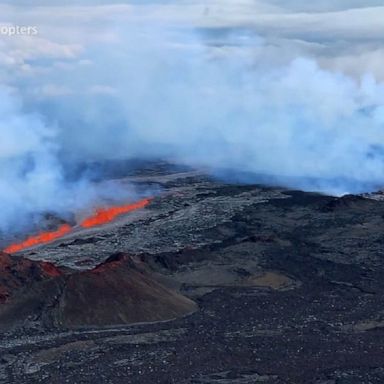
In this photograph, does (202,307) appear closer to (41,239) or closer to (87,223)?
(41,239)

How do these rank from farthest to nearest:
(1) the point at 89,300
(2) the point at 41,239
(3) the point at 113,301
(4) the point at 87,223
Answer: (4) the point at 87,223 → (2) the point at 41,239 → (3) the point at 113,301 → (1) the point at 89,300

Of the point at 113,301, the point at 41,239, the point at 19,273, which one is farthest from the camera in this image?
the point at 41,239

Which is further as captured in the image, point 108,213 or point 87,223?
point 108,213

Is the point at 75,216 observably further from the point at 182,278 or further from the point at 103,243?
the point at 182,278

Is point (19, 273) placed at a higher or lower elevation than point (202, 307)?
higher

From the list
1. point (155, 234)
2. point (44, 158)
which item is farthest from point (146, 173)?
point (155, 234)

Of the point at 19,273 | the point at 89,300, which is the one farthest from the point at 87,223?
the point at 89,300

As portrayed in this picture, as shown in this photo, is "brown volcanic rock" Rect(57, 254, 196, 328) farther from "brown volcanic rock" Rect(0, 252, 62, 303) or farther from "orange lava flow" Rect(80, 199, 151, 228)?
"orange lava flow" Rect(80, 199, 151, 228)

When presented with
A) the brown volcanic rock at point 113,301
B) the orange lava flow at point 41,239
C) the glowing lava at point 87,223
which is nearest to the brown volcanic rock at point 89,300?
the brown volcanic rock at point 113,301

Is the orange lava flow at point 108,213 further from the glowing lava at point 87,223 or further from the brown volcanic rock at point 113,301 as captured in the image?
the brown volcanic rock at point 113,301

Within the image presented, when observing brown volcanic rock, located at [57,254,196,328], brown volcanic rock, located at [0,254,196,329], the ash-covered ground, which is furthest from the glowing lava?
brown volcanic rock, located at [57,254,196,328]
